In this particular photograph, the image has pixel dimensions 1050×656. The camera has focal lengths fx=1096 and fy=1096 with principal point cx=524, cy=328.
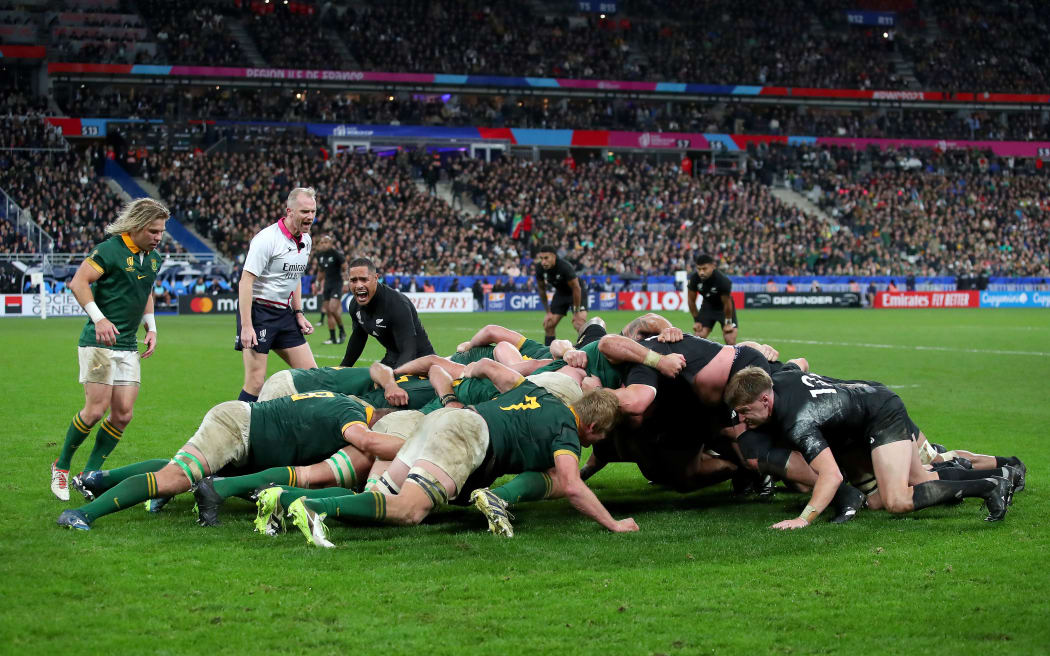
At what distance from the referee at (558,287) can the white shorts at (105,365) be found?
1076 centimetres

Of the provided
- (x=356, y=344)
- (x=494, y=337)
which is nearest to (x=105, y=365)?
(x=356, y=344)

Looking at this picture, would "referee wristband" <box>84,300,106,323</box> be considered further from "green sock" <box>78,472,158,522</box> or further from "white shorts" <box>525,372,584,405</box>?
"white shorts" <box>525,372,584,405</box>

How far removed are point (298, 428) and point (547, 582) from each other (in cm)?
256

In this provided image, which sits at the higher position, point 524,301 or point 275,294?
point 275,294

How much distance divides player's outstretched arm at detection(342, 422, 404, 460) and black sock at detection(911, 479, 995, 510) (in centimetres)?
357

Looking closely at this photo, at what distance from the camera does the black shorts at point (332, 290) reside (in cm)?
2380

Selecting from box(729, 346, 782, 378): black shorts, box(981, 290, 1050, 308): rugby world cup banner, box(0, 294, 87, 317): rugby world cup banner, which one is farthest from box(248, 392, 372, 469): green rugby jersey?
box(981, 290, 1050, 308): rugby world cup banner

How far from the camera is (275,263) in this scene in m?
9.99

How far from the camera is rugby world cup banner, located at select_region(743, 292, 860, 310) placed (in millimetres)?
45000

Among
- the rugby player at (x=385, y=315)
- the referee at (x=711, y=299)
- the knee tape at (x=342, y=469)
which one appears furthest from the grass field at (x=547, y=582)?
the referee at (x=711, y=299)

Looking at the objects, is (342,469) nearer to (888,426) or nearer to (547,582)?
(547,582)

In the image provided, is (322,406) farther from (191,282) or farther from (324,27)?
(324,27)

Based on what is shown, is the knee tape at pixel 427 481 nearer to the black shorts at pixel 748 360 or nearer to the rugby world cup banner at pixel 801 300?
the black shorts at pixel 748 360

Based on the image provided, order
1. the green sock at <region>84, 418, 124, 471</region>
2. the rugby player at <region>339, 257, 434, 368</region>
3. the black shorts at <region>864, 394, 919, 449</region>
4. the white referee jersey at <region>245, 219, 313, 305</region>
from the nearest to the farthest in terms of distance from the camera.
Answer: the black shorts at <region>864, 394, 919, 449</region> → the green sock at <region>84, 418, 124, 471</region> → the rugby player at <region>339, 257, 434, 368</region> → the white referee jersey at <region>245, 219, 313, 305</region>
